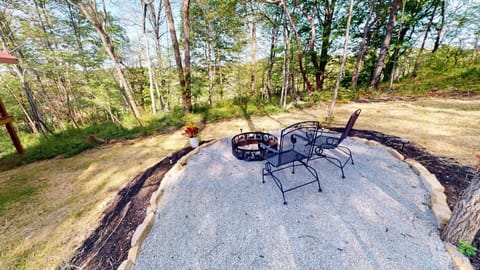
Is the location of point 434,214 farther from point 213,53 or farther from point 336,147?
point 213,53

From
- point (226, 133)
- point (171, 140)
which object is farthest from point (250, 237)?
point (171, 140)

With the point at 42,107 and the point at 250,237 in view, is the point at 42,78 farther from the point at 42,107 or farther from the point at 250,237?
the point at 250,237

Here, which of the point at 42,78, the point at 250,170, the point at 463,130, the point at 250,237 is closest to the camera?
the point at 250,237

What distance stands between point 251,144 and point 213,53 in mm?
6054

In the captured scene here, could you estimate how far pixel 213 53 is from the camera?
7.76m

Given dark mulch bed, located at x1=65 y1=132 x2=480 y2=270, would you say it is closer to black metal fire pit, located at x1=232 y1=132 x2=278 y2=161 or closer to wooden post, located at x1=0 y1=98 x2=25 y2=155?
black metal fire pit, located at x1=232 y1=132 x2=278 y2=161

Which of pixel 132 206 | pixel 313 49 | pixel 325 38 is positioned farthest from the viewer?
pixel 325 38

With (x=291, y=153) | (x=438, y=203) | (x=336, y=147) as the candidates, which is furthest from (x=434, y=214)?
(x=291, y=153)

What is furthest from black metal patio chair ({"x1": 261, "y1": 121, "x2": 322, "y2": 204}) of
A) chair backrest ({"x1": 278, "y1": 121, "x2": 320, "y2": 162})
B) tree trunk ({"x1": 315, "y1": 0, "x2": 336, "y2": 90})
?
tree trunk ({"x1": 315, "y1": 0, "x2": 336, "y2": 90})

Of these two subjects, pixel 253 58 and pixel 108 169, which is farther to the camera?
pixel 253 58

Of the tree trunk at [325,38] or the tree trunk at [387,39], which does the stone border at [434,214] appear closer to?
the tree trunk at [387,39]

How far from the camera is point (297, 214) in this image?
1690mm

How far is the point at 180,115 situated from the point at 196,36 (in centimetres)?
395

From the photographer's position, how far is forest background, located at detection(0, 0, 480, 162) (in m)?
5.86
